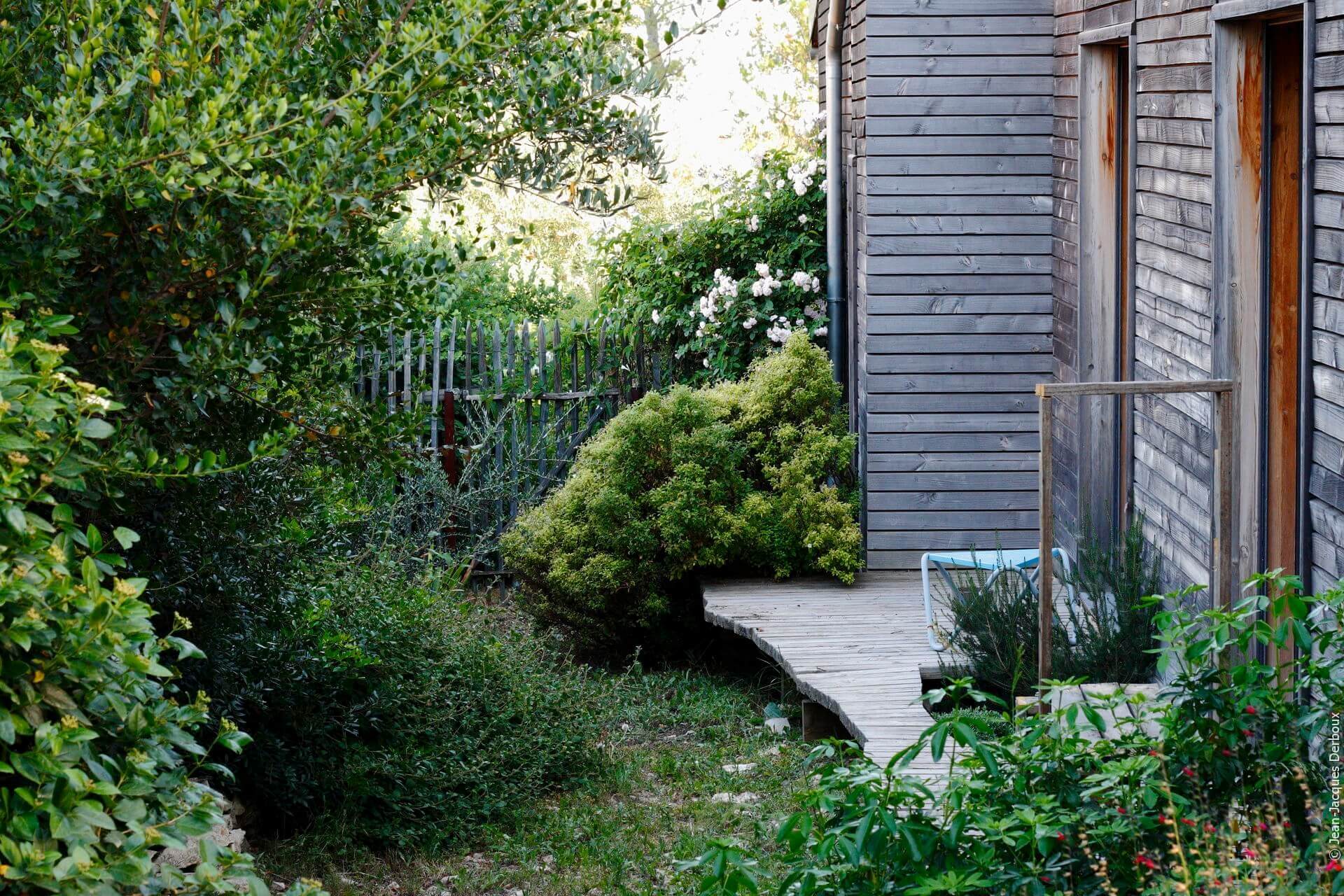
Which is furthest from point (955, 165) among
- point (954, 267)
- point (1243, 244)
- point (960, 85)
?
point (1243, 244)

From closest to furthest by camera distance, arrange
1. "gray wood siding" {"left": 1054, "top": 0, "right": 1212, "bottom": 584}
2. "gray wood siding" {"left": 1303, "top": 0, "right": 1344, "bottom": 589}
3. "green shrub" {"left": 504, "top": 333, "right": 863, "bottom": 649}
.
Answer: "gray wood siding" {"left": 1303, "top": 0, "right": 1344, "bottom": 589} → "gray wood siding" {"left": 1054, "top": 0, "right": 1212, "bottom": 584} → "green shrub" {"left": 504, "top": 333, "right": 863, "bottom": 649}

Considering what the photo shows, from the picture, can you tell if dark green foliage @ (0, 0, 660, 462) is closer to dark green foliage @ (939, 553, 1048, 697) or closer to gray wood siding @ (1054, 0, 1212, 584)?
gray wood siding @ (1054, 0, 1212, 584)

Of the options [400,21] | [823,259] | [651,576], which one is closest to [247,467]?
[400,21]

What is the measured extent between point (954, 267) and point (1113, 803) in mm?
4891

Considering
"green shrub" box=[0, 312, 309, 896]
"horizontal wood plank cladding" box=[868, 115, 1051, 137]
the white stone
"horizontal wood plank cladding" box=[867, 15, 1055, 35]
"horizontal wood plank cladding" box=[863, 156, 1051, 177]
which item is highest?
"horizontal wood plank cladding" box=[867, 15, 1055, 35]

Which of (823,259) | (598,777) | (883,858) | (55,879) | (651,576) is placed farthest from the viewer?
(823,259)

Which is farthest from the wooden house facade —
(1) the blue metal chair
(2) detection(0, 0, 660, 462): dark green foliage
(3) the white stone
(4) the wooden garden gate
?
(2) detection(0, 0, 660, 462): dark green foliage

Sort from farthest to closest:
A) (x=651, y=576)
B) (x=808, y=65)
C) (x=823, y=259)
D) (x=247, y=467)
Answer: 1. (x=808, y=65)
2. (x=823, y=259)
3. (x=651, y=576)
4. (x=247, y=467)

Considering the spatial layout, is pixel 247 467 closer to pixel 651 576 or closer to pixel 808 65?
pixel 651 576

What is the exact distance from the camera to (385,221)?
12.2ft

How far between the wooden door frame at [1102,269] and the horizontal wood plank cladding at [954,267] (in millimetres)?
745

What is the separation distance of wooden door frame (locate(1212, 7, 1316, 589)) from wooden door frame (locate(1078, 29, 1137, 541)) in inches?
53.0

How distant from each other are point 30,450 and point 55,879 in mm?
741

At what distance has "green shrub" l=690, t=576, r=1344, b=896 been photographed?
110 inches
